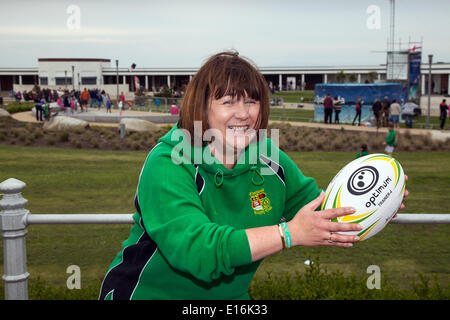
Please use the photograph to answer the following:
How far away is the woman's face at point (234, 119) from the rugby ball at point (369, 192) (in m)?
0.59

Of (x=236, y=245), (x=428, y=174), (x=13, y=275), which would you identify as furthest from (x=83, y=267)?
(x=428, y=174)

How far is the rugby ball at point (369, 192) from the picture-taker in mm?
2609

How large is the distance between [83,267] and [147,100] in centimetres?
3990

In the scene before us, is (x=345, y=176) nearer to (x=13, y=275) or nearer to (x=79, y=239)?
(x=13, y=275)

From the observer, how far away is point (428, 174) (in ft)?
51.5

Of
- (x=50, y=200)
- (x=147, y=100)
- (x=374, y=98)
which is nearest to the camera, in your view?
(x=50, y=200)

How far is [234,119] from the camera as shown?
2486 mm

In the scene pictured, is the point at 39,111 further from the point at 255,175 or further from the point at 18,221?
the point at 255,175

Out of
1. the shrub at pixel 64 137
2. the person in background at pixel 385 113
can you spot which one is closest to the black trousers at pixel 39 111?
the shrub at pixel 64 137

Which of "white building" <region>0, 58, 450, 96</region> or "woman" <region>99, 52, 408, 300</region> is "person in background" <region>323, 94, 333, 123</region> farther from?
"white building" <region>0, 58, 450, 96</region>

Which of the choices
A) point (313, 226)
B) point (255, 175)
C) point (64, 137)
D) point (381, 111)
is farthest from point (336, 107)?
point (313, 226)

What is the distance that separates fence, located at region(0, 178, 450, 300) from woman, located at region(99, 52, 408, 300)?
93 cm

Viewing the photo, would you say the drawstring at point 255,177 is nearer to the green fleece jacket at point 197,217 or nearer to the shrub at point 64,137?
the green fleece jacket at point 197,217
